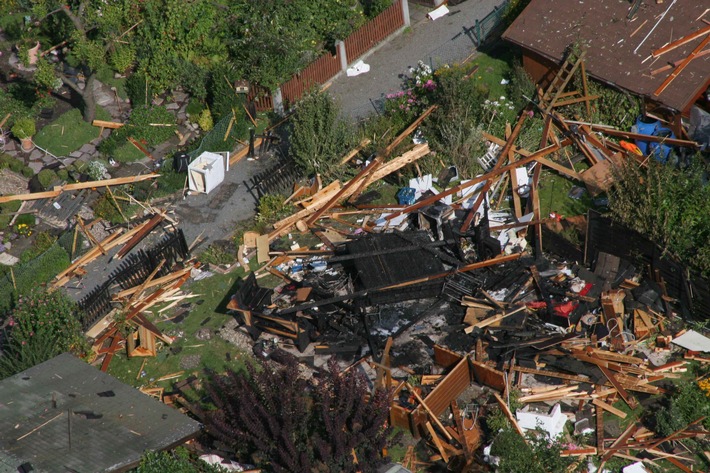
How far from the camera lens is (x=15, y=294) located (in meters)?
21.6

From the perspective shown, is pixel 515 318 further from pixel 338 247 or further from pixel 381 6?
pixel 381 6

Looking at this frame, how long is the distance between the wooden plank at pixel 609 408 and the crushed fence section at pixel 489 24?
518 inches

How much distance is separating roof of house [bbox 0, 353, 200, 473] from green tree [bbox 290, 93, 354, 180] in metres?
8.43

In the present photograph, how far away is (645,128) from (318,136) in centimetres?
806

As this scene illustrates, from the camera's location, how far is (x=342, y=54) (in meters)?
27.2

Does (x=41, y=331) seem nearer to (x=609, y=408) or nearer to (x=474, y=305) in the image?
(x=474, y=305)

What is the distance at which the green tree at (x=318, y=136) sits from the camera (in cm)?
2320

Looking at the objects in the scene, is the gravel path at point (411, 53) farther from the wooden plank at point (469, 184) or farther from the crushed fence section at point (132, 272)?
the crushed fence section at point (132, 272)

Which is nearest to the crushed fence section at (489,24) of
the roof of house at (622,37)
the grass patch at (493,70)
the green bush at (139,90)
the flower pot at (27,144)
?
the grass patch at (493,70)

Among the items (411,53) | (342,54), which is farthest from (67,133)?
(411,53)

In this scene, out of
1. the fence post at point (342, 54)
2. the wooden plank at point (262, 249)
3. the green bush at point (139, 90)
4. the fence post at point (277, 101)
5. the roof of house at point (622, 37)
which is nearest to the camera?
the wooden plank at point (262, 249)

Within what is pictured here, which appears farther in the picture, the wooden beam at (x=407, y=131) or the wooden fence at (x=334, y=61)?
the wooden fence at (x=334, y=61)

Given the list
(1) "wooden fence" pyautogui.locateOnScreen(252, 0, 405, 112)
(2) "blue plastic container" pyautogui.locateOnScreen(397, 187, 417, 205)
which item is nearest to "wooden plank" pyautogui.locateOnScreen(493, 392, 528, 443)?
(2) "blue plastic container" pyautogui.locateOnScreen(397, 187, 417, 205)

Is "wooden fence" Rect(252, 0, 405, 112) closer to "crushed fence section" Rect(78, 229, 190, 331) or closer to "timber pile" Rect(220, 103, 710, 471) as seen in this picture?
"timber pile" Rect(220, 103, 710, 471)
